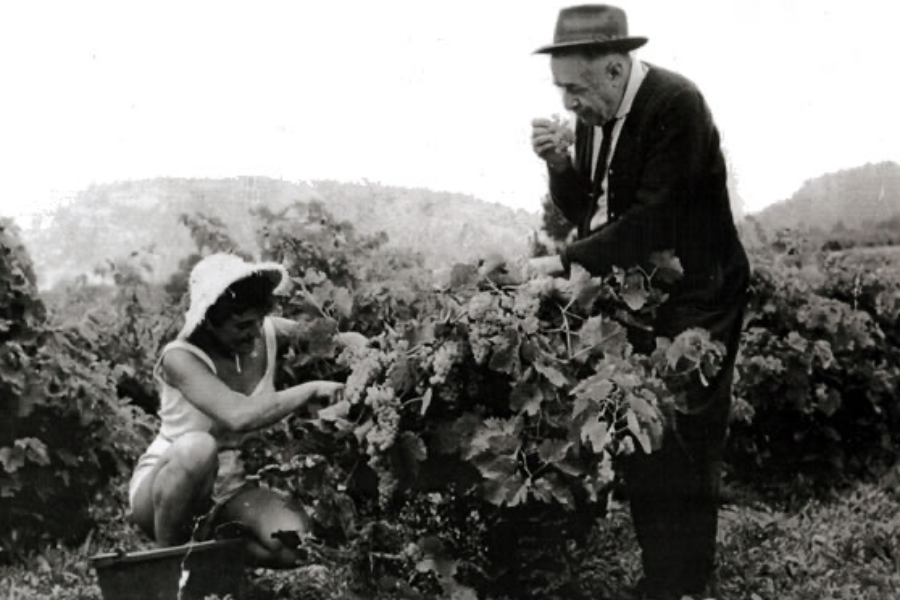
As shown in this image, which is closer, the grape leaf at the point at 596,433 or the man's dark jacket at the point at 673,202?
the grape leaf at the point at 596,433

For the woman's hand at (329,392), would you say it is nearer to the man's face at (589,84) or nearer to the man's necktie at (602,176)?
the man's necktie at (602,176)

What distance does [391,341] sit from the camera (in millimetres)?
3801

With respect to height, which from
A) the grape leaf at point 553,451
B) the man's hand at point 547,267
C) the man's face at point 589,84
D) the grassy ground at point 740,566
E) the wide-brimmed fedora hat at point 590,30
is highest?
the wide-brimmed fedora hat at point 590,30

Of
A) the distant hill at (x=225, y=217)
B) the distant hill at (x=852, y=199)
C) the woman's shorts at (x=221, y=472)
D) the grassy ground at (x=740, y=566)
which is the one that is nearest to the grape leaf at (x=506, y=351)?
the grassy ground at (x=740, y=566)

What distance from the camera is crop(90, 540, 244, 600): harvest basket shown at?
4117mm

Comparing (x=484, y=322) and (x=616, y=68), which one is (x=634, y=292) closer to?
(x=484, y=322)

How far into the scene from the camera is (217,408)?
166 inches

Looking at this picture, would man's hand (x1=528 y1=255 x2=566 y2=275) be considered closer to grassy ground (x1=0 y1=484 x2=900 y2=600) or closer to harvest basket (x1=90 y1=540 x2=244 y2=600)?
grassy ground (x1=0 y1=484 x2=900 y2=600)

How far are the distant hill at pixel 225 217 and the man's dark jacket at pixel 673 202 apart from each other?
13.8 meters

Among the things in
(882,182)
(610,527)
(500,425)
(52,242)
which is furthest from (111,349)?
(52,242)

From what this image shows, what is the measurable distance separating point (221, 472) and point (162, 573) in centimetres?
88

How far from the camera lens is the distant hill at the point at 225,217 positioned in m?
19.4

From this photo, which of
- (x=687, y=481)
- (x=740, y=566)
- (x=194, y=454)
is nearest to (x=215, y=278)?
(x=194, y=454)

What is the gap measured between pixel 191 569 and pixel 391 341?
3.82 feet
